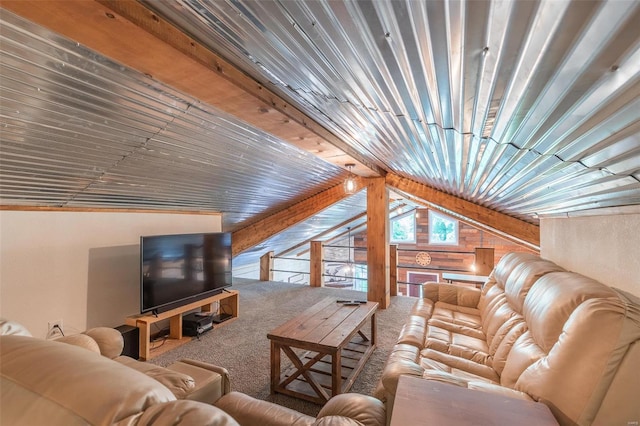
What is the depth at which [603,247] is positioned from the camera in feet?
6.06

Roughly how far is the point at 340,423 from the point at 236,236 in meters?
4.52

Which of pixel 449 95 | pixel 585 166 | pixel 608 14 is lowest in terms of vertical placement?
pixel 585 166

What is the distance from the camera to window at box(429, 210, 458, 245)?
299 inches

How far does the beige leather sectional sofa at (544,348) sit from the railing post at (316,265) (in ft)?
10.5

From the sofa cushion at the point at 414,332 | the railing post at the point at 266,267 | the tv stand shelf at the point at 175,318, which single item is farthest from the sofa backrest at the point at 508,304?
the railing post at the point at 266,267

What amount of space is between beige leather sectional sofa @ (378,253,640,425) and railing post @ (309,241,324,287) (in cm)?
319

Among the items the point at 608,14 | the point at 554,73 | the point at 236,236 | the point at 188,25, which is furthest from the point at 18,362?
the point at 236,236

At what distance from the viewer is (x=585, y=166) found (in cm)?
126

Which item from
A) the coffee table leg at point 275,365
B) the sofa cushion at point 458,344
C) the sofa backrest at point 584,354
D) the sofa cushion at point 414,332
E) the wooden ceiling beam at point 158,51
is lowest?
the coffee table leg at point 275,365

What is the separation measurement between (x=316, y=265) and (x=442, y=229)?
4.10 m

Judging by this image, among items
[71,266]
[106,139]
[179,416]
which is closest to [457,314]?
[179,416]

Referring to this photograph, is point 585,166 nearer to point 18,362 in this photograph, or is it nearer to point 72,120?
point 18,362

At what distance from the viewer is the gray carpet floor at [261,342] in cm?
233

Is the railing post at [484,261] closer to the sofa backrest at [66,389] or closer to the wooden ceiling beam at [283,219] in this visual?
the wooden ceiling beam at [283,219]
